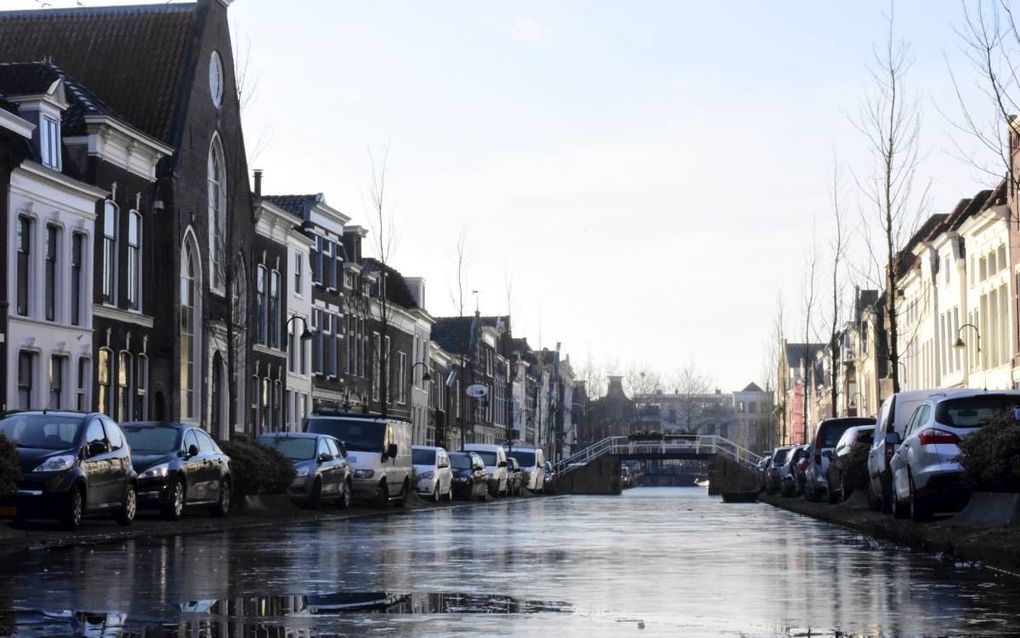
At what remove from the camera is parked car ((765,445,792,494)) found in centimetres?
5749

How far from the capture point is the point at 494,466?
64.0 metres

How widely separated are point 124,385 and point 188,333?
591cm

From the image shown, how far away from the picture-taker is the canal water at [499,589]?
1070cm

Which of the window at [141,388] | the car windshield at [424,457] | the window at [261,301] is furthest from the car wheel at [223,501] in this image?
the window at [261,301]

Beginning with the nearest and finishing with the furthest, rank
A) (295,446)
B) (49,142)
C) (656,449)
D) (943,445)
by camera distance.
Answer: (943,445), (295,446), (49,142), (656,449)

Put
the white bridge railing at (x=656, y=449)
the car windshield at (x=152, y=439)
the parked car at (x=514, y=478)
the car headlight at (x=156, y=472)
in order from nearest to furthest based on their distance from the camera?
the car headlight at (x=156, y=472)
the car windshield at (x=152, y=439)
the parked car at (x=514, y=478)
the white bridge railing at (x=656, y=449)

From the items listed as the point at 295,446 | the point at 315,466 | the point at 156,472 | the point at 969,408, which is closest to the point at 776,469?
the point at 295,446

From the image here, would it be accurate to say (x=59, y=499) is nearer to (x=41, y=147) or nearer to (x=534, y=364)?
(x=41, y=147)

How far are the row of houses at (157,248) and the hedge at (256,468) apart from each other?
3843 millimetres

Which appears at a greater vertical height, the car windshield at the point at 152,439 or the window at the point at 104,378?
the window at the point at 104,378

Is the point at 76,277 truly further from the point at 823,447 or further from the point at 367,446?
the point at 823,447

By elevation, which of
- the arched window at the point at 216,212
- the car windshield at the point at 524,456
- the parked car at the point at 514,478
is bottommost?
the parked car at the point at 514,478

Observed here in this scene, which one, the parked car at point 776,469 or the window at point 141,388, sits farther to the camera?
the parked car at point 776,469

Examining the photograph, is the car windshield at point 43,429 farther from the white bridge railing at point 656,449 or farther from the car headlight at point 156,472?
the white bridge railing at point 656,449
